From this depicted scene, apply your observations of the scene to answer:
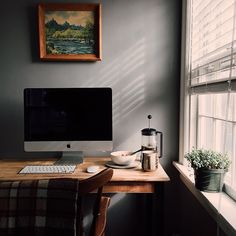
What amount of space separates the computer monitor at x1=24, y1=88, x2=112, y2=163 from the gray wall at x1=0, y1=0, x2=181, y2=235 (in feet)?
0.82

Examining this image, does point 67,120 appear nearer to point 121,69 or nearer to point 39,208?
point 121,69

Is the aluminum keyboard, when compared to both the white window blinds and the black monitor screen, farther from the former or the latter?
the white window blinds

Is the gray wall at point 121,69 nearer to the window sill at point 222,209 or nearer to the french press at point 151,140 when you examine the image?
the french press at point 151,140

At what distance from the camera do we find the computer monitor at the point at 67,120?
70.3 inches

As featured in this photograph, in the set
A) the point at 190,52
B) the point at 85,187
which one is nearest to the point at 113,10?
the point at 190,52

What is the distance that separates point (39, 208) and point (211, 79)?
3.79ft

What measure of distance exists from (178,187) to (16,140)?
137 centimetres

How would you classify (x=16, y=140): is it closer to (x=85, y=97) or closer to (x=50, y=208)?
(x=85, y=97)

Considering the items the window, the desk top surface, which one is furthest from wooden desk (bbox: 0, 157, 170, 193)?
the window

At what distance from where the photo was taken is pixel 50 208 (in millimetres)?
946

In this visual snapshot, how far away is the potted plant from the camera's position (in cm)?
125

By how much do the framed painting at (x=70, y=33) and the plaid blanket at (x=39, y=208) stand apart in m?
1.25

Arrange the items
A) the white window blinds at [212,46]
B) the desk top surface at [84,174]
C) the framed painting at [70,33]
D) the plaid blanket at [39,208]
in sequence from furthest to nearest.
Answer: the framed painting at [70,33], the desk top surface at [84,174], the white window blinds at [212,46], the plaid blanket at [39,208]

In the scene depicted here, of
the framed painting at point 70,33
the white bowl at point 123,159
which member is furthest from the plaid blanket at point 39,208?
the framed painting at point 70,33
